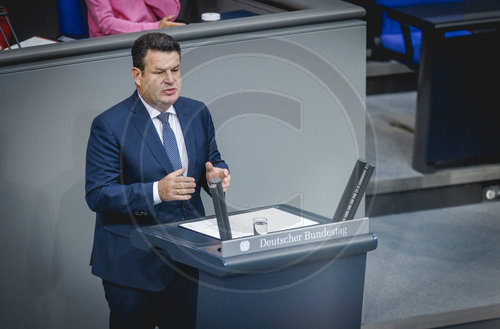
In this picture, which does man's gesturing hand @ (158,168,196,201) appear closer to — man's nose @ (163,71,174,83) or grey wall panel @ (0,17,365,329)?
man's nose @ (163,71,174,83)

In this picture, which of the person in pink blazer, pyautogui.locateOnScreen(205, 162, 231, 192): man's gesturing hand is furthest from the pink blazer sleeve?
pyautogui.locateOnScreen(205, 162, 231, 192): man's gesturing hand

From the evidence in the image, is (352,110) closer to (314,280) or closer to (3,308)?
(314,280)

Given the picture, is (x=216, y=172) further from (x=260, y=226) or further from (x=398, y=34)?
(x=398, y=34)

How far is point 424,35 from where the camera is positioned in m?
5.24

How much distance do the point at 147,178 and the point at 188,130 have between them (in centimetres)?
24

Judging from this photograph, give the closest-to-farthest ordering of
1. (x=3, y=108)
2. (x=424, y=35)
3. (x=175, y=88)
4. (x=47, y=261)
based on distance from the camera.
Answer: (x=175, y=88)
(x=3, y=108)
(x=47, y=261)
(x=424, y=35)

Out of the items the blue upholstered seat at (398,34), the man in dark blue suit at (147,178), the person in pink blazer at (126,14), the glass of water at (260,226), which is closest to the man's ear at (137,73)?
the man in dark blue suit at (147,178)

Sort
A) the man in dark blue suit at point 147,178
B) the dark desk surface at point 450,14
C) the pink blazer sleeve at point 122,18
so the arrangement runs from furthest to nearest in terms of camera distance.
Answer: the dark desk surface at point 450,14
the pink blazer sleeve at point 122,18
the man in dark blue suit at point 147,178

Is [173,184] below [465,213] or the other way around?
the other way around

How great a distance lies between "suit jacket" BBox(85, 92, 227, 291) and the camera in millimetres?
2793

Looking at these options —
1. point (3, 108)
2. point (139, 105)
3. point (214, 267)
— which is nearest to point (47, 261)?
point (3, 108)

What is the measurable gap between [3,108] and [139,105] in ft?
2.12

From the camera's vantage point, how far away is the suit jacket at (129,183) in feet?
9.16

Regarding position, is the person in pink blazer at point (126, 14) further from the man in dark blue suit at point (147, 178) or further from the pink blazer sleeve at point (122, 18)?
the man in dark blue suit at point (147, 178)
